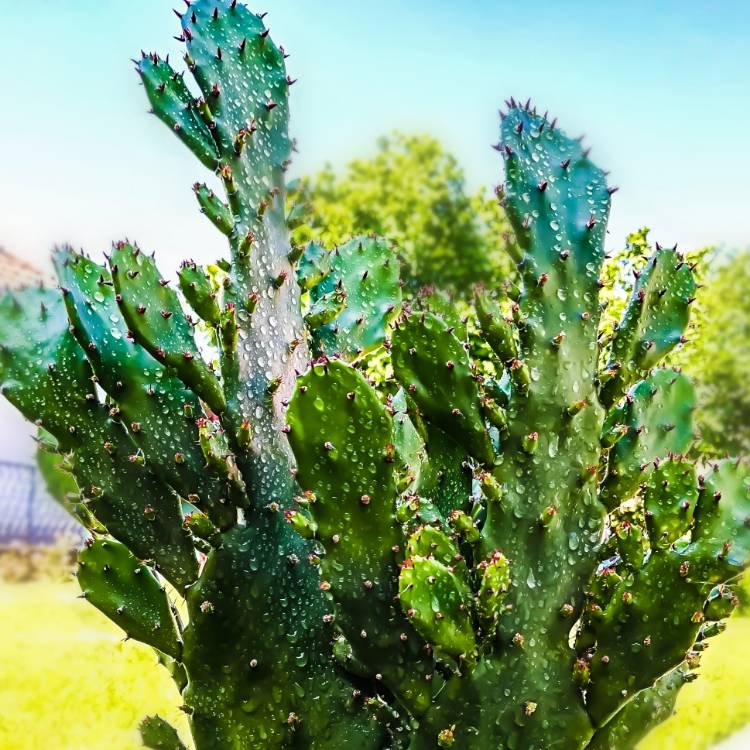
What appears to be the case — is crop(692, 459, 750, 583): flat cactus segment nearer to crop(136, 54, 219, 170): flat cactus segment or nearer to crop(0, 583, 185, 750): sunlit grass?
crop(136, 54, 219, 170): flat cactus segment

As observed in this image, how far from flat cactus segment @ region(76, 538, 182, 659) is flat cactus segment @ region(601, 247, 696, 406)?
98 cm

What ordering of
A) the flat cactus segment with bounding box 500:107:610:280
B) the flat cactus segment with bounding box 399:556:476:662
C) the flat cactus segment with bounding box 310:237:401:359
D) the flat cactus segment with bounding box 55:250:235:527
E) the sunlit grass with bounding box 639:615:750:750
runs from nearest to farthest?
1. the flat cactus segment with bounding box 399:556:476:662
2. the flat cactus segment with bounding box 500:107:610:280
3. the flat cactus segment with bounding box 55:250:235:527
4. the flat cactus segment with bounding box 310:237:401:359
5. the sunlit grass with bounding box 639:615:750:750

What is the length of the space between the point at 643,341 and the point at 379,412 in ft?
1.92

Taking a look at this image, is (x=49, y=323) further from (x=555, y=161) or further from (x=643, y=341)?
(x=643, y=341)

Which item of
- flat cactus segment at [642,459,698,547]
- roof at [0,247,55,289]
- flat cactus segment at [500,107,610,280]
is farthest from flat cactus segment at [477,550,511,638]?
roof at [0,247,55,289]

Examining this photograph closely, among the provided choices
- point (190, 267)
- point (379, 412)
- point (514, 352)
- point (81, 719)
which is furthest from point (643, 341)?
point (81, 719)

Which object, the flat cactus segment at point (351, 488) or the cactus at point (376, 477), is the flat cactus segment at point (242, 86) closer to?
the cactus at point (376, 477)

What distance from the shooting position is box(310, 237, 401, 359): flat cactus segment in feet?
7.09

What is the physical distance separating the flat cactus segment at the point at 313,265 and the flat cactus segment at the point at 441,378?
21.9 inches

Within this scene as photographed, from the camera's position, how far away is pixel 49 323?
1.94m

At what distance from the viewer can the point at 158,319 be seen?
1760 millimetres

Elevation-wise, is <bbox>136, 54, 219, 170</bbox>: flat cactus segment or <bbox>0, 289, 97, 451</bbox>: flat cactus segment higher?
<bbox>136, 54, 219, 170</bbox>: flat cactus segment

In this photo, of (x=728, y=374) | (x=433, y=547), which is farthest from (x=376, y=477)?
(x=728, y=374)

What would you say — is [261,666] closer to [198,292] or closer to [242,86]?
[198,292]
